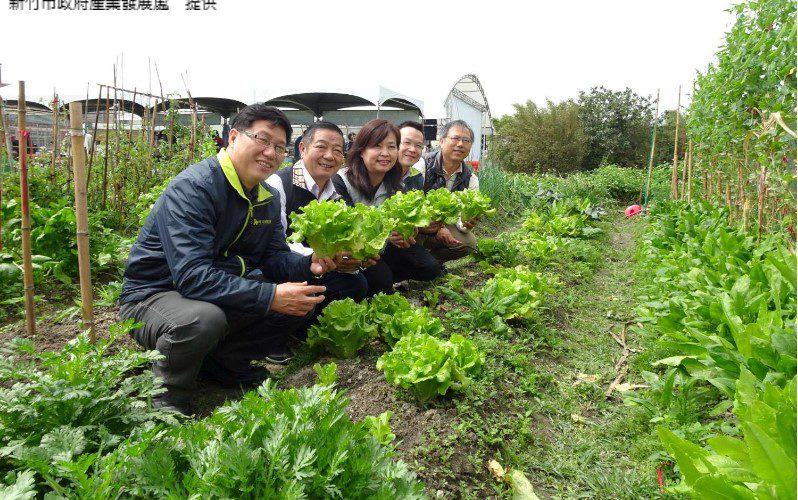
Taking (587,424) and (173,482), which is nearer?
(173,482)

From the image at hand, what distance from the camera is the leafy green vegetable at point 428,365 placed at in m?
2.75

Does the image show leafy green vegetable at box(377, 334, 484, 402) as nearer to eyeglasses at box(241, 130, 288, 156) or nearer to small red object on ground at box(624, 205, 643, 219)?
eyeglasses at box(241, 130, 288, 156)

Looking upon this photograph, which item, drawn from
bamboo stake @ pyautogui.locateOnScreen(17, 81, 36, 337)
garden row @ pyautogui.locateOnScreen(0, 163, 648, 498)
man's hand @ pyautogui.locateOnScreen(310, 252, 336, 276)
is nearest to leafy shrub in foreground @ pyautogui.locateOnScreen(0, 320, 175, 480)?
garden row @ pyautogui.locateOnScreen(0, 163, 648, 498)

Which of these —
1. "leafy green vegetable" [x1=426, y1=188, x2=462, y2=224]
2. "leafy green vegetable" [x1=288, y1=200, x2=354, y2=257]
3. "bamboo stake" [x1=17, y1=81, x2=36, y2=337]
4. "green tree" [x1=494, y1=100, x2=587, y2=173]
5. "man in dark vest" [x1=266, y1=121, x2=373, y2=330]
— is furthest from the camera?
"green tree" [x1=494, y1=100, x2=587, y2=173]

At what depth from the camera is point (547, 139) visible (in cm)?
2445

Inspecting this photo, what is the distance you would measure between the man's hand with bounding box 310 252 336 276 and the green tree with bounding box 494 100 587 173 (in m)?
21.5

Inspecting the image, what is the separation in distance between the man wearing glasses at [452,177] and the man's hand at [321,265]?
1978 mm

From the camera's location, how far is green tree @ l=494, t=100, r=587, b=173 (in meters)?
24.4

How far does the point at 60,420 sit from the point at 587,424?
2618 mm

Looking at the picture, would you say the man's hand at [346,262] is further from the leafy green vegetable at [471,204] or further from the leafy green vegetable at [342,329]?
the leafy green vegetable at [471,204]

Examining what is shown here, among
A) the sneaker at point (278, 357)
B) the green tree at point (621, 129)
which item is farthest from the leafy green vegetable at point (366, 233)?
the green tree at point (621, 129)

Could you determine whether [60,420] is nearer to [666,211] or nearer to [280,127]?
[280,127]

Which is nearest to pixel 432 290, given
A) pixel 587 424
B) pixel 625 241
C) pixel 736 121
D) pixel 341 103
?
pixel 587 424

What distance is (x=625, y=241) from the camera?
30.2ft
